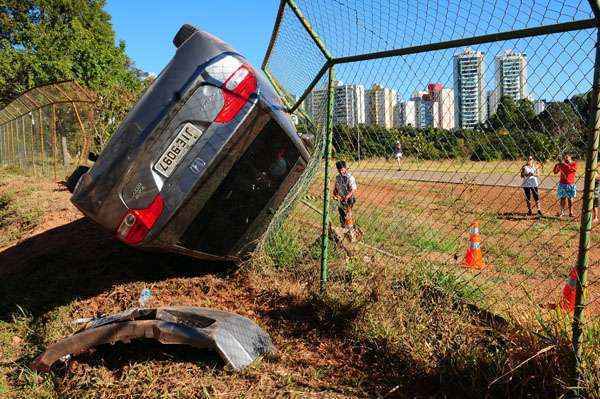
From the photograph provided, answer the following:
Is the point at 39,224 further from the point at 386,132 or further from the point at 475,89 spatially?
the point at 475,89

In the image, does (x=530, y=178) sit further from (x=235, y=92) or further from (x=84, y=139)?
(x=84, y=139)

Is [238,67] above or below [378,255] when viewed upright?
above

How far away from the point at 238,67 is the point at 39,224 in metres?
5.34

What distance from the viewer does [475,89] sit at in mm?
2775

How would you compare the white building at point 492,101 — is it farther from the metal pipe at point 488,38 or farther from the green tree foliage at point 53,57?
the green tree foliage at point 53,57

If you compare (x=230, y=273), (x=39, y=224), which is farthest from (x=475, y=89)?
(x=39, y=224)

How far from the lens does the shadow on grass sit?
4.44m

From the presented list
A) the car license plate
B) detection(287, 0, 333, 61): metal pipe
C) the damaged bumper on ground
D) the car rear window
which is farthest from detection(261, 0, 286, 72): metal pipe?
the damaged bumper on ground

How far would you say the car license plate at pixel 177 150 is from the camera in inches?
140

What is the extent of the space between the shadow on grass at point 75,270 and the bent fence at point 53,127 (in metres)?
8.44

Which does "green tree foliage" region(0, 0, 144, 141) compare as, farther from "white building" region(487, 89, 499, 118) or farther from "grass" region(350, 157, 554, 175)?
"white building" region(487, 89, 499, 118)

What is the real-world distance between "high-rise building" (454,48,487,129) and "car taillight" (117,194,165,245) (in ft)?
7.26

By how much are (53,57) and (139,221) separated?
2154 centimetres

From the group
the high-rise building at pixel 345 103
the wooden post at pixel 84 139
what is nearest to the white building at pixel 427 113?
the high-rise building at pixel 345 103
